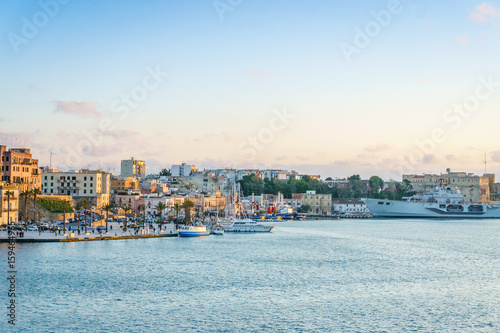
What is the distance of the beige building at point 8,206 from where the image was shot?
50.1m

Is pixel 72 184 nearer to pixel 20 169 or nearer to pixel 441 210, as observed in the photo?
pixel 20 169

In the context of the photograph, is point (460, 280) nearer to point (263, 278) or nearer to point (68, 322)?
point (263, 278)

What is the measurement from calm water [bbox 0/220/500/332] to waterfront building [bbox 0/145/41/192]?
23173mm

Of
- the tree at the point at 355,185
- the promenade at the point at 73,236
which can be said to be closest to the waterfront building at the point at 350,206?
the tree at the point at 355,185

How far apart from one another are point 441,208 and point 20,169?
78.6 m

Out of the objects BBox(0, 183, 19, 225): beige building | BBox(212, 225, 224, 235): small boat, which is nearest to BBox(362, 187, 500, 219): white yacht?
BBox(212, 225, 224, 235): small boat

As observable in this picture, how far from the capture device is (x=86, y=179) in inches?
3031

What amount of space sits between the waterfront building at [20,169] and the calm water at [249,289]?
23.2 metres

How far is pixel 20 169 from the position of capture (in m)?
66.6

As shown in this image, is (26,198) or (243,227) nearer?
(26,198)

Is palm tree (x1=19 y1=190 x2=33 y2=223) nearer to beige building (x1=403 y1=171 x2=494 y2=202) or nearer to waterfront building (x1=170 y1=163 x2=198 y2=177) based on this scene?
waterfront building (x1=170 y1=163 x2=198 y2=177)

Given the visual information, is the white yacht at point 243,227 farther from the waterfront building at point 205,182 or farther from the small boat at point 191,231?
the waterfront building at point 205,182

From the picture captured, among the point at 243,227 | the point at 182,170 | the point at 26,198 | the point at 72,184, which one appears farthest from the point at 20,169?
the point at 182,170

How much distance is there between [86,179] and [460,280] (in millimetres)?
55445
